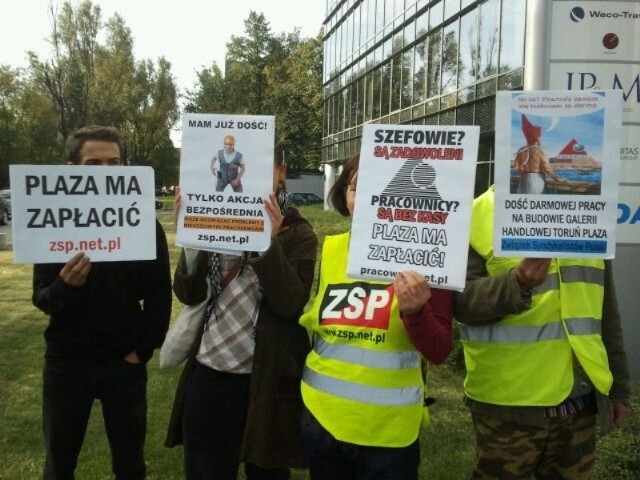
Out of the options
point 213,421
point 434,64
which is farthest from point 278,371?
point 434,64

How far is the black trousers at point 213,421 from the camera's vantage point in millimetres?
2680

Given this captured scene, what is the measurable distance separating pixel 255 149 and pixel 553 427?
1.54 m

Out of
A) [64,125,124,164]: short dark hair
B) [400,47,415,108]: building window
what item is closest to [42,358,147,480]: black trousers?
[64,125,124,164]: short dark hair

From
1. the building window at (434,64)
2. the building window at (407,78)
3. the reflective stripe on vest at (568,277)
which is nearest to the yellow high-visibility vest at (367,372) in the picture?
the reflective stripe on vest at (568,277)

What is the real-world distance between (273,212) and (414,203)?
23.3 inches

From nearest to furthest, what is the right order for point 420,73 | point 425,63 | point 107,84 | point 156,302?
point 156,302 < point 425,63 < point 420,73 < point 107,84

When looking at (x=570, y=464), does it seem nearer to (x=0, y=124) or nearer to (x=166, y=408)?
(x=166, y=408)

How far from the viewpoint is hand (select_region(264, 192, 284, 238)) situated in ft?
8.08

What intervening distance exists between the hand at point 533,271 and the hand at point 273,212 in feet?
3.03

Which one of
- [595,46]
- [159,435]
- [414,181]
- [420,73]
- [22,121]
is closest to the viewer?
[414,181]

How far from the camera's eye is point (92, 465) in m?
4.23

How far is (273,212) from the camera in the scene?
2.46 m

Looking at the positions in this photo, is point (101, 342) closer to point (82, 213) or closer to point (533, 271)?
point (82, 213)

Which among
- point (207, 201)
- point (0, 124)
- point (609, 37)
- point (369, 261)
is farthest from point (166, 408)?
point (0, 124)
